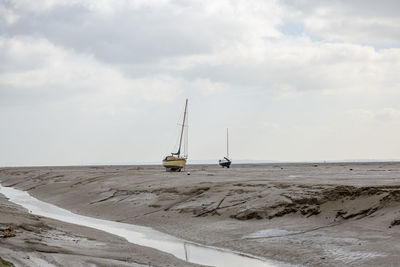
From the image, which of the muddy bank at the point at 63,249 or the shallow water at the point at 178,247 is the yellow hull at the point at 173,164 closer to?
the shallow water at the point at 178,247

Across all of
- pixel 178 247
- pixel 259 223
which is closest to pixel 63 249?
pixel 178 247

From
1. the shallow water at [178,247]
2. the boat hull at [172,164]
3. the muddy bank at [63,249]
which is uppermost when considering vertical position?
the boat hull at [172,164]

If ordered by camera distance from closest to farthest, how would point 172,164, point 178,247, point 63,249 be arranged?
point 63,249
point 178,247
point 172,164

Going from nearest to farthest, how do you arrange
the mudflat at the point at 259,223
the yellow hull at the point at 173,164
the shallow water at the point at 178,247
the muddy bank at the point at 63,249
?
the muddy bank at the point at 63,249 < the mudflat at the point at 259,223 < the shallow water at the point at 178,247 < the yellow hull at the point at 173,164

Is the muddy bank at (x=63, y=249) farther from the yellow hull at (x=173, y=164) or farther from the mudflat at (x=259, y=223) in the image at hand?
the yellow hull at (x=173, y=164)

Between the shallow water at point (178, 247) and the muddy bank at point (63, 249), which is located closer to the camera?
the muddy bank at point (63, 249)

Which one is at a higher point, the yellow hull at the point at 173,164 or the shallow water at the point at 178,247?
the yellow hull at the point at 173,164

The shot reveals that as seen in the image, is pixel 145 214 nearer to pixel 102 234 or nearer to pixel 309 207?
pixel 102 234

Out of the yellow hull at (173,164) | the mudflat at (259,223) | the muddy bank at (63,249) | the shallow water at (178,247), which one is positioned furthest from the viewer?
the yellow hull at (173,164)

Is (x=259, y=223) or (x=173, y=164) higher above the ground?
(x=173, y=164)

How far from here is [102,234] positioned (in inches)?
605

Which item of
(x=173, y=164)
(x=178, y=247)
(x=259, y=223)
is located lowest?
(x=178, y=247)

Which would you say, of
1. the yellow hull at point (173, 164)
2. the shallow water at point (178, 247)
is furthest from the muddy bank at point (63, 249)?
the yellow hull at point (173, 164)

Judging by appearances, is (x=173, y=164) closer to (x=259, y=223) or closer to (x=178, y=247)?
(x=259, y=223)
